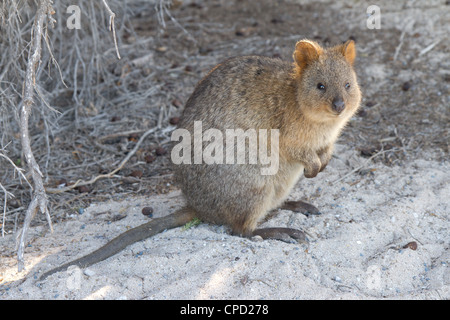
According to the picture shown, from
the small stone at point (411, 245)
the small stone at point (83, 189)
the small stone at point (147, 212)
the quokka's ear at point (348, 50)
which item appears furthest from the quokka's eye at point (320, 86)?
the small stone at point (83, 189)

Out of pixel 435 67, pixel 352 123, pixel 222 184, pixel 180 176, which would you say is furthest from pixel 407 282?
pixel 435 67

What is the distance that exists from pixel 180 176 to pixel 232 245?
765 mm

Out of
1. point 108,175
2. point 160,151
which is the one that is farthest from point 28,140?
point 160,151

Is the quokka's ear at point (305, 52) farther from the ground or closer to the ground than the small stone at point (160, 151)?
farther from the ground

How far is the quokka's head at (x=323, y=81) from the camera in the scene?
400 cm

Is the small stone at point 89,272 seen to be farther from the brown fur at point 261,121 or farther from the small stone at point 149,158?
the small stone at point 149,158

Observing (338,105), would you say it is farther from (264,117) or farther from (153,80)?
(153,80)

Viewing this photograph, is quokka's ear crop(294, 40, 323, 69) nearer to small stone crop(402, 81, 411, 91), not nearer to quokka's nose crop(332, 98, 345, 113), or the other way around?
quokka's nose crop(332, 98, 345, 113)

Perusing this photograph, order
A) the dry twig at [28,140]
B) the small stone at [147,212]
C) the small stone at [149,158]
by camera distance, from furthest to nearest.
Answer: the small stone at [149,158] < the small stone at [147,212] < the dry twig at [28,140]

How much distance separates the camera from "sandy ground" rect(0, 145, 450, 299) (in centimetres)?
348

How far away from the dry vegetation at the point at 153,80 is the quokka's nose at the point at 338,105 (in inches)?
58.5

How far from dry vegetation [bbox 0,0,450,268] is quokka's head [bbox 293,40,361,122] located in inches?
52.4

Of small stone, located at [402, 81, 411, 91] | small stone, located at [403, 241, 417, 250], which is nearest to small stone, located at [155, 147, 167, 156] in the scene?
small stone, located at [403, 241, 417, 250]

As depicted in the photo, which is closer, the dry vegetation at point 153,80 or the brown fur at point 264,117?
the brown fur at point 264,117
